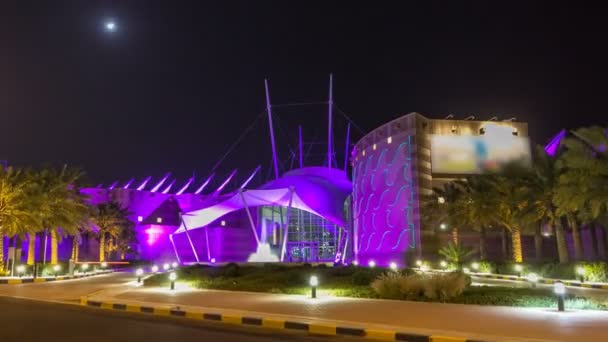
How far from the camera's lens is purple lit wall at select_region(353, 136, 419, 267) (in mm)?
52344

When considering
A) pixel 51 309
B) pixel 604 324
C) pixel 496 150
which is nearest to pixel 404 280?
pixel 604 324

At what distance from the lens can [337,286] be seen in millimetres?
20266

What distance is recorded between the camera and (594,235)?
40688mm

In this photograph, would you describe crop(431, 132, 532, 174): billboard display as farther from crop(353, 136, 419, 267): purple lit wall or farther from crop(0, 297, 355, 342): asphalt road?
crop(0, 297, 355, 342): asphalt road

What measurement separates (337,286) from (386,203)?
120 ft

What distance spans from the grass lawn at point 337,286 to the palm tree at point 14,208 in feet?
34.8

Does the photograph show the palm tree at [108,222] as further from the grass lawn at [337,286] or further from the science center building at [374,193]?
the grass lawn at [337,286]

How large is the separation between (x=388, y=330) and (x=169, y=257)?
72.5 metres

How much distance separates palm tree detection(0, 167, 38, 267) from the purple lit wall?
33.5m

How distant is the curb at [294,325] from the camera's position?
914 centimetres

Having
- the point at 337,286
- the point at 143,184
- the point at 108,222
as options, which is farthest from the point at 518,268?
the point at 143,184

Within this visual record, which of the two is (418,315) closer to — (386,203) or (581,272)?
(581,272)

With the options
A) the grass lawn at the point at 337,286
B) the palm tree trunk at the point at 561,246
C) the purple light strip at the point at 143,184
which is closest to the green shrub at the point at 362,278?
the grass lawn at the point at 337,286

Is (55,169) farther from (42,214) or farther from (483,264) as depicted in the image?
(483,264)
